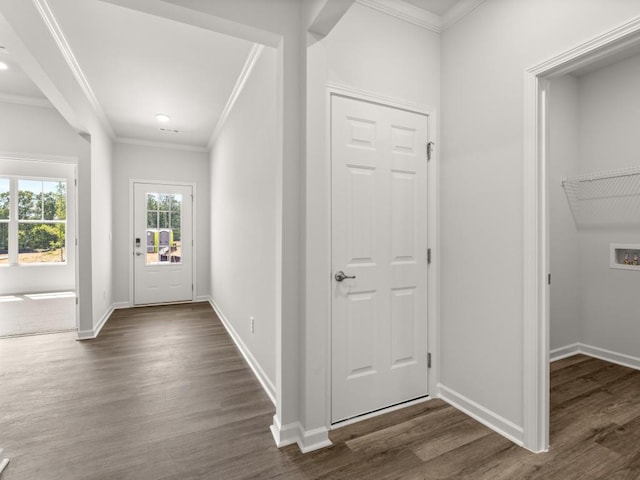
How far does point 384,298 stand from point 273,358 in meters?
0.93

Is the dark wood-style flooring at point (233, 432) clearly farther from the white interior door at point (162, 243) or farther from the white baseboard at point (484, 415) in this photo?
the white interior door at point (162, 243)

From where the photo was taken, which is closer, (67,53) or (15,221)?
(67,53)

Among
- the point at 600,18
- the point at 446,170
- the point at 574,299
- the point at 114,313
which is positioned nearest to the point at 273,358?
the point at 446,170

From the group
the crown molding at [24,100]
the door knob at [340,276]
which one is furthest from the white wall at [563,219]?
the crown molding at [24,100]

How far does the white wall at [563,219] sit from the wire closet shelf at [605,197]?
0.34 ft

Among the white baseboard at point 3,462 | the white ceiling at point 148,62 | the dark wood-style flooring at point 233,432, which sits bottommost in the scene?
the dark wood-style flooring at point 233,432

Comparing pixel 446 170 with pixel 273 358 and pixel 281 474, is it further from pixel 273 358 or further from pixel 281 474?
pixel 281 474

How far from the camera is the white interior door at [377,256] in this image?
2.06 meters

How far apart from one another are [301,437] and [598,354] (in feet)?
10.1

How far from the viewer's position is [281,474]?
1659 millimetres

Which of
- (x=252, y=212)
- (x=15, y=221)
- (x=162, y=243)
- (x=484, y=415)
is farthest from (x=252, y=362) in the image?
(x=15, y=221)

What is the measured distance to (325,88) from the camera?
6.23ft

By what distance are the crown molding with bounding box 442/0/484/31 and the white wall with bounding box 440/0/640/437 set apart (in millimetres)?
30

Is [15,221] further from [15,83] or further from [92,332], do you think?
[92,332]
